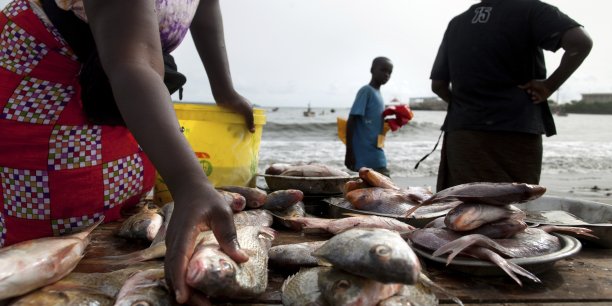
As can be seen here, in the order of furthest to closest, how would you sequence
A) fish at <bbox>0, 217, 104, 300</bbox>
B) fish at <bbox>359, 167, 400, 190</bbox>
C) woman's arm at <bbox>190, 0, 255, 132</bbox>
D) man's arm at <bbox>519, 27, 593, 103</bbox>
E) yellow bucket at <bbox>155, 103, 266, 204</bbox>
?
man's arm at <bbox>519, 27, 593, 103</bbox> → woman's arm at <bbox>190, 0, 255, 132</bbox> → yellow bucket at <bbox>155, 103, 266, 204</bbox> → fish at <bbox>359, 167, 400, 190</bbox> → fish at <bbox>0, 217, 104, 300</bbox>

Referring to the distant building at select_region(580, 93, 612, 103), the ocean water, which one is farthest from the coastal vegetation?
the ocean water

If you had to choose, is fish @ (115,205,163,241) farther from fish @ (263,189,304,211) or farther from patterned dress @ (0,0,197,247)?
fish @ (263,189,304,211)

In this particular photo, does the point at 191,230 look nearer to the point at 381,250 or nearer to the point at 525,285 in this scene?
the point at 381,250

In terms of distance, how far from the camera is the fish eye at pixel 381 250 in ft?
4.43

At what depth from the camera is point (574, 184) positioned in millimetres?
12422

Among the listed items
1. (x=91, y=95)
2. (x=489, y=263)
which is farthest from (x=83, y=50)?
(x=489, y=263)

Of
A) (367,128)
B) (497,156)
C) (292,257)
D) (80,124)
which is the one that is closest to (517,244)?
(292,257)

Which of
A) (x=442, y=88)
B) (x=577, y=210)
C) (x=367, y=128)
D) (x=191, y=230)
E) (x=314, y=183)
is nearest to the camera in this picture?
(x=191, y=230)

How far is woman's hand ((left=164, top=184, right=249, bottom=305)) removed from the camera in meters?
1.28

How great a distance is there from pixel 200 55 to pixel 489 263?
8.17 ft

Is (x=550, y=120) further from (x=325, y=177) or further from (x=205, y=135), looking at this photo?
(x=205, y=135)

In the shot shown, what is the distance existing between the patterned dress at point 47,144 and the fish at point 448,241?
5.33 feet

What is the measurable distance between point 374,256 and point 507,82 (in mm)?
3156

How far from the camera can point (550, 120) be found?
3.96 meters
